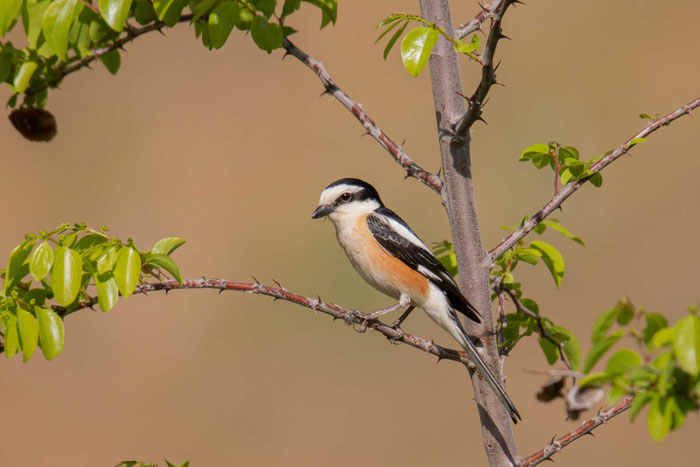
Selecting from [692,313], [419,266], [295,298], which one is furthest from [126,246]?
[419,266]

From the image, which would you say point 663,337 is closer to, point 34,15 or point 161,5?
point 161,5

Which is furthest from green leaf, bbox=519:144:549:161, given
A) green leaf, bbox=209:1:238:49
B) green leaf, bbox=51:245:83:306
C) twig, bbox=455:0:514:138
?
green leaf, bbox=51:245:83:306

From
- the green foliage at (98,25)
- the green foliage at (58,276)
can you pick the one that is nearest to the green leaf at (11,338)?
the green foliage at (58,276)

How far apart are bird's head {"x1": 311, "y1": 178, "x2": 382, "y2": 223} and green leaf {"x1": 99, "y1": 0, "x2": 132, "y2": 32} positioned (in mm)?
1975

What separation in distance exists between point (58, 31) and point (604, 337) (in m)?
2.15

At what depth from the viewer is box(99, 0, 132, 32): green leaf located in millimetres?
2521

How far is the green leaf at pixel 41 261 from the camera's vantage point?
2240mm

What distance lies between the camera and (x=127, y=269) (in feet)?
7.44

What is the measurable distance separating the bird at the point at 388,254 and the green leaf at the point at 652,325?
2.06m

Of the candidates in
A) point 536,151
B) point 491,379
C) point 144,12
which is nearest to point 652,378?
point 491,379

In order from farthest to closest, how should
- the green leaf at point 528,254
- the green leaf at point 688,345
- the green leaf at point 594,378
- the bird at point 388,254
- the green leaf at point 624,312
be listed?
the bird at point 388,254
the green leaf at point 528,254
the green leaf at point 624,312
the green leaf at point 594,378
the green leaf at point 688,345

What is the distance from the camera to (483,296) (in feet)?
8.93

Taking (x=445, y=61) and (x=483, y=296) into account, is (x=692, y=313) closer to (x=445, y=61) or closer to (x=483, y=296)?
(x=483, y=296)

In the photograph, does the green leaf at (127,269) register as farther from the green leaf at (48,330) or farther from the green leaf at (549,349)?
the green leaf at (549,349)
